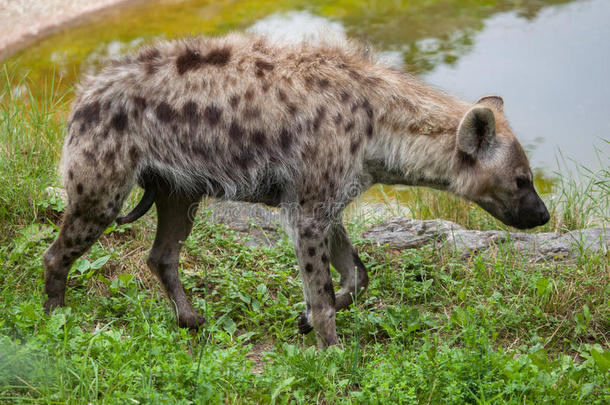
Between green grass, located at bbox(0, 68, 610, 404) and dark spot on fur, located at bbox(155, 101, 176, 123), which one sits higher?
dark spot on fur, located at bbox(155, 101, 176, 123)

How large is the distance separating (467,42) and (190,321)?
5.43 meters

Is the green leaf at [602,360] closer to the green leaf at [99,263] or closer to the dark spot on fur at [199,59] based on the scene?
the dark spot on fur at [199,59]

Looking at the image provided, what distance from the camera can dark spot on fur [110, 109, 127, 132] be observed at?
3.01 metres

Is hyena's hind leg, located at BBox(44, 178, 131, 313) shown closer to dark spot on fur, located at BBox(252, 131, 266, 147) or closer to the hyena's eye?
dark spot on fur, located at BBox(252, 131, 266, 147)

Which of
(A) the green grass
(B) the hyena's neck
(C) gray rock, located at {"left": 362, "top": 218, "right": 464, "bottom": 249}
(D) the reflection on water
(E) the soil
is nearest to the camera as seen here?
(A) the green grass

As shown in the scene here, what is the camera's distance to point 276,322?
3.47 metres

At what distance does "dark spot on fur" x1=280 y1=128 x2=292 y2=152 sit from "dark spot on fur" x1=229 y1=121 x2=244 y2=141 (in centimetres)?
16

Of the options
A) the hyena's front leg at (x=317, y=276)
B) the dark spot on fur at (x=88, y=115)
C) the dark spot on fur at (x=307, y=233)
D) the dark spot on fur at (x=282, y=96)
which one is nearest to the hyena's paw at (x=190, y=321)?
the hyena's front leg at (x=317, y=276)

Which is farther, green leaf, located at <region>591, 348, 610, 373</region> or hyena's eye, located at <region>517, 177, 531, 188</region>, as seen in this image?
hyena's eye, located at <region>517, 177, 531, 188</region>

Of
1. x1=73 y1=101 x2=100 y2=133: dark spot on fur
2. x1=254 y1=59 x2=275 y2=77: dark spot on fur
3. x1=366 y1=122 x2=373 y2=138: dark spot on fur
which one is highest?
x1=254 y1=59 x2=275 y2=77: dark spot on fur

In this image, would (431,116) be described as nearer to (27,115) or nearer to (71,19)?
(27,115)

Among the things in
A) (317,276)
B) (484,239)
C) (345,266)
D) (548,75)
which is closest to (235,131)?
(317,276)

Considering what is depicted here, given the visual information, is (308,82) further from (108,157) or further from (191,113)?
(108,157)

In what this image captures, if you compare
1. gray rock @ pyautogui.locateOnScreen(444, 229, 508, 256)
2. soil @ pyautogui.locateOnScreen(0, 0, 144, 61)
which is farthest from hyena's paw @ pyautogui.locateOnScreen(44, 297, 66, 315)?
soil @ pyautogui.locateOnScreen(0, 0, 144, 61)
